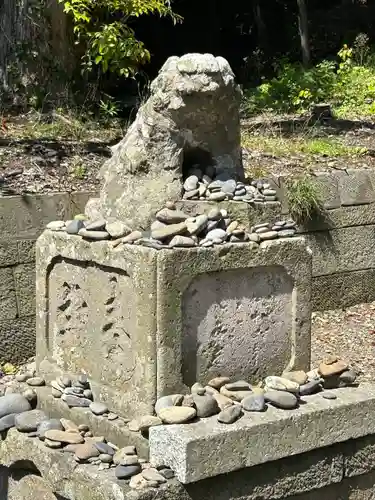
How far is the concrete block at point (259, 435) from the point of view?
8.84ft

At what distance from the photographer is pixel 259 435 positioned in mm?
2830

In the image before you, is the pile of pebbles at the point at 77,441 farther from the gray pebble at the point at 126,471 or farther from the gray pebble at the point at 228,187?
the gray pebble at the point at 228,187

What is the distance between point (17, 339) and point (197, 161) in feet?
7.99

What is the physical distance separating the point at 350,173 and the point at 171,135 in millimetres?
3762

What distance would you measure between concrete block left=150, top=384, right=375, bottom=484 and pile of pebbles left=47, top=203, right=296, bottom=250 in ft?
2.01

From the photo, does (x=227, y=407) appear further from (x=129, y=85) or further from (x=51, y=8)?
(x=129, y=85)

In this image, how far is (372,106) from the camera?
9.46 m

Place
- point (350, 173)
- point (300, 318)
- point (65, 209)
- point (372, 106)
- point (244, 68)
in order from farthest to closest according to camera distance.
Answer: point (244, 68), point (372, 106), point (350, 173), point (65, 209), point (300, 318)

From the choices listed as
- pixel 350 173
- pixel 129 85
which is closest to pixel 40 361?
pixel 350 173

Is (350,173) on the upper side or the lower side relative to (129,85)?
lower

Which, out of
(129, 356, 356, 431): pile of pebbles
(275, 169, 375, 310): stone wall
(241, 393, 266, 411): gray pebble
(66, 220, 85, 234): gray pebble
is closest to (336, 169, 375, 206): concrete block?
(275, 169, 375, 310): stone wall

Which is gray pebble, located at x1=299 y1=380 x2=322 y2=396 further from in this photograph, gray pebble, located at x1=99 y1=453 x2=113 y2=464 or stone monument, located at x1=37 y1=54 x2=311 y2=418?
gray pebble, located at x1=99 y1=453 x2=113 y2=464


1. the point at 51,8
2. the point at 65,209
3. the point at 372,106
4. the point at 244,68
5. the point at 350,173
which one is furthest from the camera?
the point at 244,68

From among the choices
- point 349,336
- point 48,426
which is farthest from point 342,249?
point 48,426
